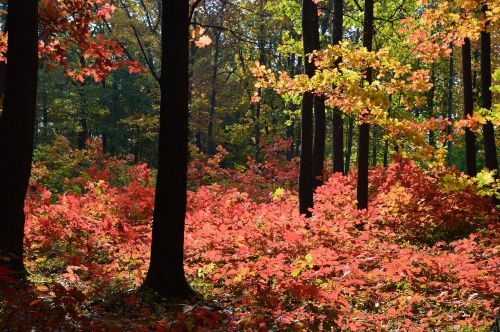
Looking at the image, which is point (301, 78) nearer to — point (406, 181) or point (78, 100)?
point (406, 181)

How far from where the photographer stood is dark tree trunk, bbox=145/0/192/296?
653 centimetres

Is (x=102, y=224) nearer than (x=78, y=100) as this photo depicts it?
Yes

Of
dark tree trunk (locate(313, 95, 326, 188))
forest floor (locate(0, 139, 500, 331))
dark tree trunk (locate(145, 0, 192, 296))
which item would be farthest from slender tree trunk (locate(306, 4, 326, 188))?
dark tree trunk (locate(145, 0, 192, 296))

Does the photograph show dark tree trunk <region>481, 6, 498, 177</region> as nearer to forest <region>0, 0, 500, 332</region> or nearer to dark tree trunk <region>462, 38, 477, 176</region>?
forest <region>0, 0, 500, 332</region>

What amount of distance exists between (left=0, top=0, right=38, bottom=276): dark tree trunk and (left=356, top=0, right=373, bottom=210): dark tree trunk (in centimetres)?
837

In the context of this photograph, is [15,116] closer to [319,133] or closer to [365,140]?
[365,140]

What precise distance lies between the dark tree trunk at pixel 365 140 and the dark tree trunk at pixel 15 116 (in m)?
8.37

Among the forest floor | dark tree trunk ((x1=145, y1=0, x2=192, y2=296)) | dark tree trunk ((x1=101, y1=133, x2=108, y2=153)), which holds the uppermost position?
dark tree trunk ((x1=101, y1=133, x2=108, y2=153))

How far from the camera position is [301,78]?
34.1 ft

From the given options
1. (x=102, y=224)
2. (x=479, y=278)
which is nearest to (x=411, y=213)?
(x=479, y=278)

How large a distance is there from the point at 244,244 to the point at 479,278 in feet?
15.0

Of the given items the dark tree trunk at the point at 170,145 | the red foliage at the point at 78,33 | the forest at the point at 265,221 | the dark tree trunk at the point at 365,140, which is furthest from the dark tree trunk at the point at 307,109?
the dark tree trunk at the point at 170,145

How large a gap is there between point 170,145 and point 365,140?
7.57 metres

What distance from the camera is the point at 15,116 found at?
677cm
